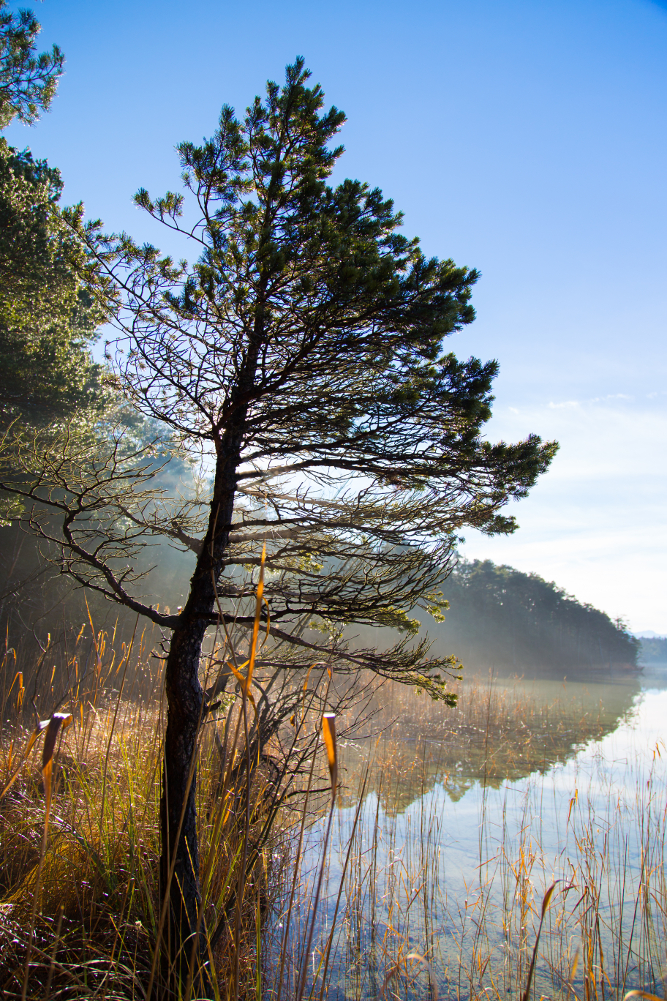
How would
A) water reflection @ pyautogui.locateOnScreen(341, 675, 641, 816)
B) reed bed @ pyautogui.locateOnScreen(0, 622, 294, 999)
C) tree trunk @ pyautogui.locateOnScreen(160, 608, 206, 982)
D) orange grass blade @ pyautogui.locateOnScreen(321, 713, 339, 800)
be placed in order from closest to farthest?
orange grass blade @ pyautogui.locateOnScreen(321, 713, 339, 800), reed bed @ pyautogui.locateOnScreen(0, 622, 294, 999), tree trunk @ pyautogui.locateOnScreen(160, 608, 206, 982), water reflection @ pyautogui.locateOnScreen(341, 675, 641, 816)

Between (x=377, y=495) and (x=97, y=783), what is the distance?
3184 mm

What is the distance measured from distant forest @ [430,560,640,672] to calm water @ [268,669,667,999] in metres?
28.7

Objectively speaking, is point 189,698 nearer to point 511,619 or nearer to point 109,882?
point 109,882

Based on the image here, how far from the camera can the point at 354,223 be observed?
3.56m

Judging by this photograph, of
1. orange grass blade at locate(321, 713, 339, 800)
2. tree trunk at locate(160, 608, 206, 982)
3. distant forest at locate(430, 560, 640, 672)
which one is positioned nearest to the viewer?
orange grass blade at locate(321, 713, 339, 800)

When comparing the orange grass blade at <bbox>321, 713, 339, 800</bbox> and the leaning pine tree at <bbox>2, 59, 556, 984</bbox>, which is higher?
the leaning pine tree at <bbox>2, 59, 556, 984</bbox>

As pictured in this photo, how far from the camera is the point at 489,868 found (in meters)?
5.16

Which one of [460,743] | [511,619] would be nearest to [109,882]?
[460,743]

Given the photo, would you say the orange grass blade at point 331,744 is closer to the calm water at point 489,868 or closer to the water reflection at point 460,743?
the calm water at point 489,868

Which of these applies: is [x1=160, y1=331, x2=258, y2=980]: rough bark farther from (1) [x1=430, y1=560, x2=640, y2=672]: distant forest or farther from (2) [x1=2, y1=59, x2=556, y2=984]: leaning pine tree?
(1) [x1=430, y1=560, x2=640, y2=672]: distant forest

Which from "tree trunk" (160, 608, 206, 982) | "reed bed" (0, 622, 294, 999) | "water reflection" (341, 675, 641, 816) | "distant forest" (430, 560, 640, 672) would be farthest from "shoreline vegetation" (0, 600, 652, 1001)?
"distant forest" (430, 560, 640, 672)

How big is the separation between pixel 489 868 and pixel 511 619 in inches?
1536

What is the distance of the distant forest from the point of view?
40.5 meters

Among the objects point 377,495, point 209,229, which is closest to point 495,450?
point 377,495
